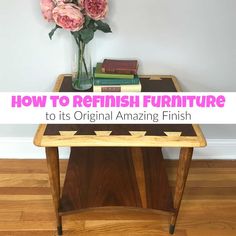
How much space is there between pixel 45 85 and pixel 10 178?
0.56m

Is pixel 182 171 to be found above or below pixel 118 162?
above

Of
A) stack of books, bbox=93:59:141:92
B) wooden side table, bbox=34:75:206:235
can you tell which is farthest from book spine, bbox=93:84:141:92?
wooden side table, bbox=34:75:206:235

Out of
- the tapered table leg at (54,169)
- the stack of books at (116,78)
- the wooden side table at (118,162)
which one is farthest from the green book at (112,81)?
the tapered table leg at (54,169)

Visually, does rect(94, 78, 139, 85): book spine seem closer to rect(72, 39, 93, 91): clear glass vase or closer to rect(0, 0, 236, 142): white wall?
rect(72, 39, 93, 91): clear glass vase

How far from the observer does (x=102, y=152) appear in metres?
1.61

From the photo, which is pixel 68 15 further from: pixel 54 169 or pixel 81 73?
pixel 54 169

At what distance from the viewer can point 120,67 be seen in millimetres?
1376

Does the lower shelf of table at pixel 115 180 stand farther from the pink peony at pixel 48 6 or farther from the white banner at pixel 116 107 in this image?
the pink peony at pixel 48 6

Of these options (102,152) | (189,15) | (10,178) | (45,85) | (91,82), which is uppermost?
(189,15)

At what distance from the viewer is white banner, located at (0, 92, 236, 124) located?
122 cm

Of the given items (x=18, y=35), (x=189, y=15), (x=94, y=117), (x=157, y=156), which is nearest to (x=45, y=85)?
(x=18, y=35)

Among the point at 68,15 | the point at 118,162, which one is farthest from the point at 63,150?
the point at 68,15

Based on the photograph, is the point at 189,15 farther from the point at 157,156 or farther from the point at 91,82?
the point at 157,156

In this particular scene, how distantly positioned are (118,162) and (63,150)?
44cm
